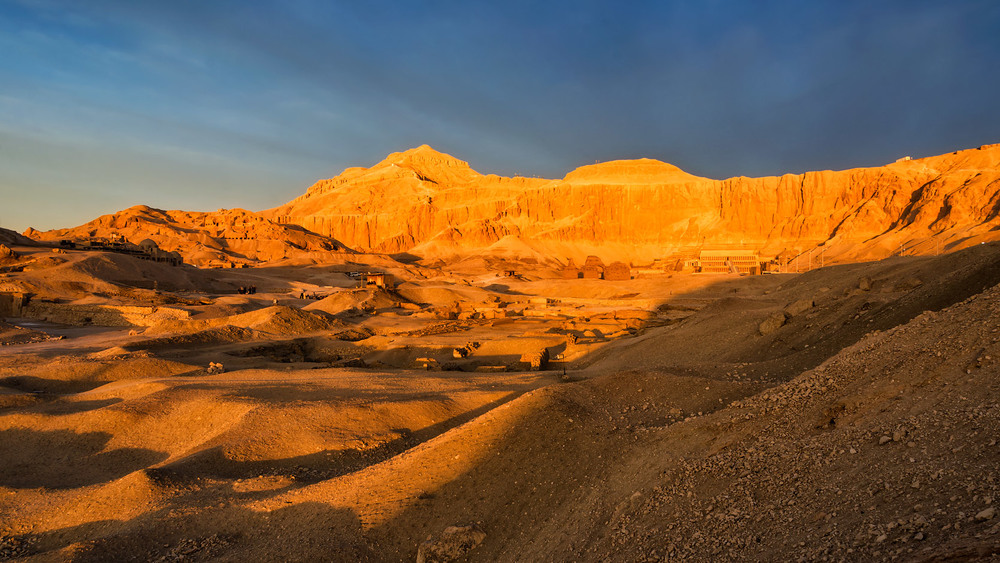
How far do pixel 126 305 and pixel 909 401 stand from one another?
31588mm

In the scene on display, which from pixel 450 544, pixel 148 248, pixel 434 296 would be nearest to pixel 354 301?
pixel 434 296

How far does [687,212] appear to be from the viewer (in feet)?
273

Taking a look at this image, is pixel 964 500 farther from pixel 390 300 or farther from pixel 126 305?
pixel 390 300

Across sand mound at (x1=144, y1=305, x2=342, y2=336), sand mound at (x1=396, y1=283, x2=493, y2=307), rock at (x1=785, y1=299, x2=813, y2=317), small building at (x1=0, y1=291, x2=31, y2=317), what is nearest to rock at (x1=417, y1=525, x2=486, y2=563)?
rock at (x1=785, y1=299, x2=813, y2=317)

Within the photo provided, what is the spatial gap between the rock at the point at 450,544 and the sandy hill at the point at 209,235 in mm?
66983

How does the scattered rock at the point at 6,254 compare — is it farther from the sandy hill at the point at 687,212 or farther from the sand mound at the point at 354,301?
the sandy hill at the point at 687,212

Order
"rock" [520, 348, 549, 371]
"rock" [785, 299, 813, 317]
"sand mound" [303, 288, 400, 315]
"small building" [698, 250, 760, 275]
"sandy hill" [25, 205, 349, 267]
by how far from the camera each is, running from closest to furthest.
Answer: "rock" [785, 299, 813, 317]
"rock" [520, 348, 549, 371]
"sand mound" [303, 288, 400, 315]
"small building" [698, 250, 760, 275]
"sandy hill" [25, 205, 349, 267]

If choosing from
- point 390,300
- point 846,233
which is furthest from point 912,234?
point 390,300

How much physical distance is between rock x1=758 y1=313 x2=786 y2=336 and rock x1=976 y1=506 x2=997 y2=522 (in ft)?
35.6

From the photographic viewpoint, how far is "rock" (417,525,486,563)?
18.1ft

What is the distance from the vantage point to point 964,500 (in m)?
3.26

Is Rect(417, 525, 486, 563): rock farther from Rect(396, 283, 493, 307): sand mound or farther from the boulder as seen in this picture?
Rect(396, 283, 493, 307): sand mound

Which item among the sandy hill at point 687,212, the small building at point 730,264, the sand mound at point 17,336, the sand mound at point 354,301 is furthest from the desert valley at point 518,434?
the sandy hill at point 687,212

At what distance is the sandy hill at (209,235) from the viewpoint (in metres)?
71.2
